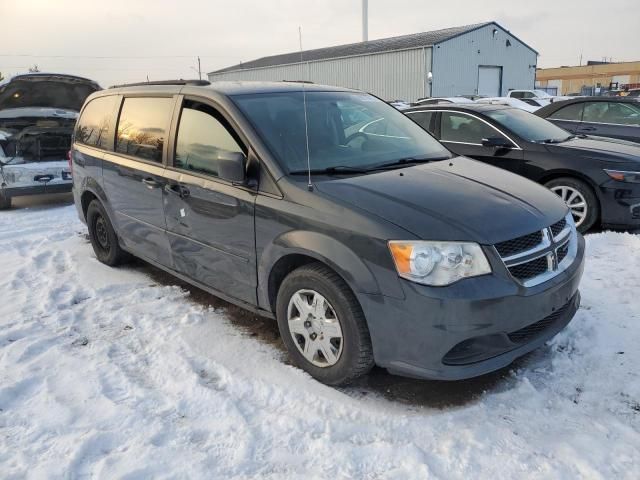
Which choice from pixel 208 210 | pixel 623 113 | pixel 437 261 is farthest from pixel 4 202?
pixel 623 113

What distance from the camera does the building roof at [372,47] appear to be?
1240 inches

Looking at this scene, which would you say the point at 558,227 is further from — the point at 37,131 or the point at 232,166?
the point at 37,131

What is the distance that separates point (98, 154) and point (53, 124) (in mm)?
4430

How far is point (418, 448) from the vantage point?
2.55 m

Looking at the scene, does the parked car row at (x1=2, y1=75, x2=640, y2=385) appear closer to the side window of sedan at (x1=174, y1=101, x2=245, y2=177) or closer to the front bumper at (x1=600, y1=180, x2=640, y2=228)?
the side window of sedan at (x1=174, y1=101, x2=245, y2=177)

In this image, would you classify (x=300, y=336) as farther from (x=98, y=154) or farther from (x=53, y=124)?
(x=53, y=124)

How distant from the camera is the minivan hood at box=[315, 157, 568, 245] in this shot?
8.99ft

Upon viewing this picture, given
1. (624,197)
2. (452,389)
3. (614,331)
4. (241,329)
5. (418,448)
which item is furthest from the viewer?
(624,197)

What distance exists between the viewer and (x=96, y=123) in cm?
521

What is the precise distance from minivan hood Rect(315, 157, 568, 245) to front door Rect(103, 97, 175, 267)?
1639 mm

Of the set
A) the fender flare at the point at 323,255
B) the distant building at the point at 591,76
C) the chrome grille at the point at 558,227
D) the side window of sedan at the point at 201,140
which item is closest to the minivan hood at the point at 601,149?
the chrome grille at the point at 558,227

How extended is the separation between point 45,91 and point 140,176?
558cm

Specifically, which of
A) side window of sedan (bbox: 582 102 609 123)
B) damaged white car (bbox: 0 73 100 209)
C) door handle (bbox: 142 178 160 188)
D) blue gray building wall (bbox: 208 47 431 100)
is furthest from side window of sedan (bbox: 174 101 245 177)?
blue gray building wall (bbox: 208 47 431 100)

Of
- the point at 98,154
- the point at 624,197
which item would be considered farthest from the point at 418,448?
the point at 624,197
